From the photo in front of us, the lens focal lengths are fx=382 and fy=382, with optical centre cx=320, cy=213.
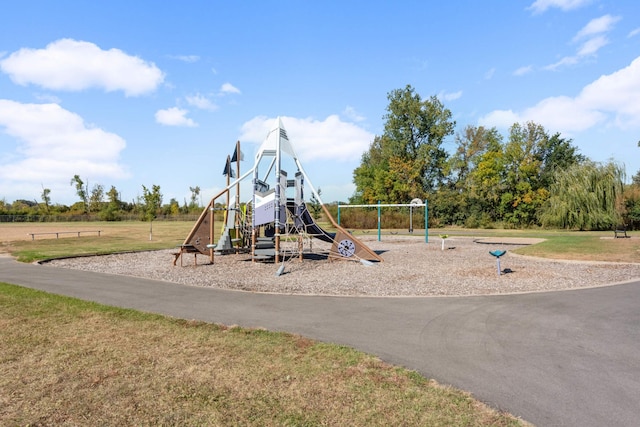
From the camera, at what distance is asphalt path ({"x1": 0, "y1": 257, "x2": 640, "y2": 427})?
387 cm

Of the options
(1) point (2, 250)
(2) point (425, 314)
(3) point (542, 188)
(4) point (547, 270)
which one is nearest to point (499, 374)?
(2) point (425, 314)

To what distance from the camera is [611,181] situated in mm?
35000

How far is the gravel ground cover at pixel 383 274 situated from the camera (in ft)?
31.9

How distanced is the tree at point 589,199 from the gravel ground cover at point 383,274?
2365 centimetres

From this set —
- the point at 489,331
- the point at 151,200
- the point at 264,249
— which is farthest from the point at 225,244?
the point at 151,200

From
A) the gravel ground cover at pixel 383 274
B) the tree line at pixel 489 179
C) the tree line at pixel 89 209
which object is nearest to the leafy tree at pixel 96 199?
the tree line at pixel 89 209

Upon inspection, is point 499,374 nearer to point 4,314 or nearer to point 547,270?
point 4,314

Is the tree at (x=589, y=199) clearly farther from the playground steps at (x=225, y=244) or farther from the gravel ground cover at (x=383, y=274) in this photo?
the playground steps at (x=225, y=244)

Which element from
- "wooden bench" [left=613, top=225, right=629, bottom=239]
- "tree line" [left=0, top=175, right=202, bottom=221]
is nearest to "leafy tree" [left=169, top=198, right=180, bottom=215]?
"tree line" [left=0, top=175, right=202, bottom=221]

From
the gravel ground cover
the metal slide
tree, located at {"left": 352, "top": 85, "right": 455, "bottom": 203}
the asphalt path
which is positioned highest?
tree, located at {"left": 352, "top": 85, "right": 455, "bottom": 203}

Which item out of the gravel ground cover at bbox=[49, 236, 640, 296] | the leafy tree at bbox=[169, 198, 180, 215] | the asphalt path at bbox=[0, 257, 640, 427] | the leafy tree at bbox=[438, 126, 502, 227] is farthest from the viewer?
the leafy tree at bbox=[169, 198, 180, 215]

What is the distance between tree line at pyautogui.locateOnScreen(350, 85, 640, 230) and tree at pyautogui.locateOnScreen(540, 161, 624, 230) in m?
0.08

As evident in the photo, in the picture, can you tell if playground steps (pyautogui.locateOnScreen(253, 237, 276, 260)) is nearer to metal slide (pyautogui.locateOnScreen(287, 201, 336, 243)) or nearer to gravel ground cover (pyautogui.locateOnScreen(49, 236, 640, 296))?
gravel ground cover (pyautogui.locateOnScreen(49, 236, 640, 296))

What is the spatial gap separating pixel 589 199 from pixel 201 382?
40323mm
